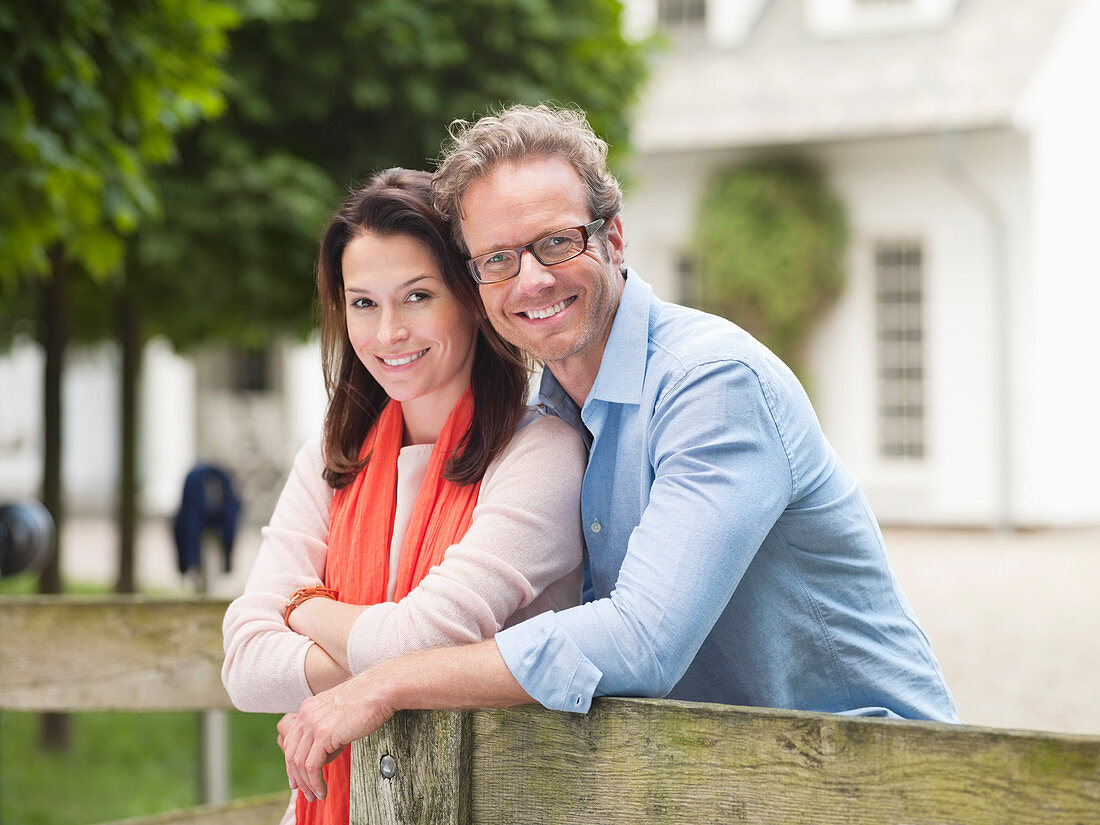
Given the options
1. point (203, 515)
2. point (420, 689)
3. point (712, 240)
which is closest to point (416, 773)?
point (420, 689)

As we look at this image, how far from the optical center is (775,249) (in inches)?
543

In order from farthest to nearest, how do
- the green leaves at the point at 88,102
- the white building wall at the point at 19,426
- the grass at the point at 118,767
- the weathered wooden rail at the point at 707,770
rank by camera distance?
the white building wall at the point at 19,426 < the grass at the point at 118,767 < the green leaves at the point at 88,102 < the weathered wooden rail at the point at 707,770

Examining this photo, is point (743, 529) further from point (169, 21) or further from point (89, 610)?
point (169, 21)

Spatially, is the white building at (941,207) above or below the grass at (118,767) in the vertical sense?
above

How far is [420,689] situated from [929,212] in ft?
41.5

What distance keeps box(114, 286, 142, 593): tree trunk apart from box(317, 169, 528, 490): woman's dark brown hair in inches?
204

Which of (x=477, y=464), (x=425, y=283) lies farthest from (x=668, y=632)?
(x=425, y=283)

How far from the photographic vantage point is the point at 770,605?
6.35 ft

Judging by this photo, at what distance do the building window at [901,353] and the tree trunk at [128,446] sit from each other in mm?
8618

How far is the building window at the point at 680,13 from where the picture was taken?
15.4 meters

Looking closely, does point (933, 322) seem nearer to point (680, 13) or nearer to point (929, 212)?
point (929, 212)

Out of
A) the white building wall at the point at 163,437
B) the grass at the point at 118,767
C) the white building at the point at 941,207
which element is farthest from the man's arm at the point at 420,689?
the white building wall at the point at 163,437

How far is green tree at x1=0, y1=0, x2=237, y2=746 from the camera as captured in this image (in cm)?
390

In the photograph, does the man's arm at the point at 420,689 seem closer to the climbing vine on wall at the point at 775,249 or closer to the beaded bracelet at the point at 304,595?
the beaded bracelet at the point at 304,595
